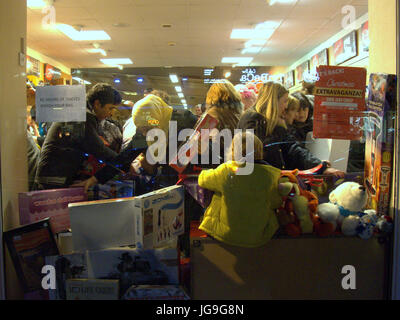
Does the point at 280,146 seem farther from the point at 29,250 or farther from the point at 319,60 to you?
the point at 29,250

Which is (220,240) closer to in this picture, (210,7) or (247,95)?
(247,95)

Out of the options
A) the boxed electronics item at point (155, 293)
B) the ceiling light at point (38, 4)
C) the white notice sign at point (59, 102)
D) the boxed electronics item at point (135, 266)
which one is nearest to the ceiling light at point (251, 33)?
the white notice sign at point (59, 102)

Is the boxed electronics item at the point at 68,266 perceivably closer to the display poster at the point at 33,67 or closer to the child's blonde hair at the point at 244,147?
the child's blonde hair at the point at 244,147

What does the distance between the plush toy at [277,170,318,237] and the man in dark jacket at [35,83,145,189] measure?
980mm

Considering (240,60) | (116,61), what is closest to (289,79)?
(240,60)

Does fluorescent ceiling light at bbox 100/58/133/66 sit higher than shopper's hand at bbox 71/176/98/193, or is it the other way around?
fluorescent ceiling light at bbox 100/58/133/66

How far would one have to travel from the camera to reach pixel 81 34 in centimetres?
207

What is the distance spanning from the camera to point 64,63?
2.12m

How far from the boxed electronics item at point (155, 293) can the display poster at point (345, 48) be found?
5.69 feet

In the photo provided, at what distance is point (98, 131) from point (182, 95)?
→ 60cm

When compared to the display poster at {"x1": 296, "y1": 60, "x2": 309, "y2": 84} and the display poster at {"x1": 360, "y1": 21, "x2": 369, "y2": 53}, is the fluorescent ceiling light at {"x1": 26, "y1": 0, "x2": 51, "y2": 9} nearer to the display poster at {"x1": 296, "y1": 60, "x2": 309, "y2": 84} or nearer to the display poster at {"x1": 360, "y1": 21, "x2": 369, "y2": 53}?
A: the display poster at {"x1": 296, "y1": 60, "x2": 309, "y2": 84}

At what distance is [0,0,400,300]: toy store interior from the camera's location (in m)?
1.84

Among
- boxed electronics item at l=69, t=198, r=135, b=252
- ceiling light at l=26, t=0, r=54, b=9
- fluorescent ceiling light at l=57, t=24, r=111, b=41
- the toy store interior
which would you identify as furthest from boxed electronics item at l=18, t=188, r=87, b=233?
ceiling light at l=26, t=0, r=54, b=9
